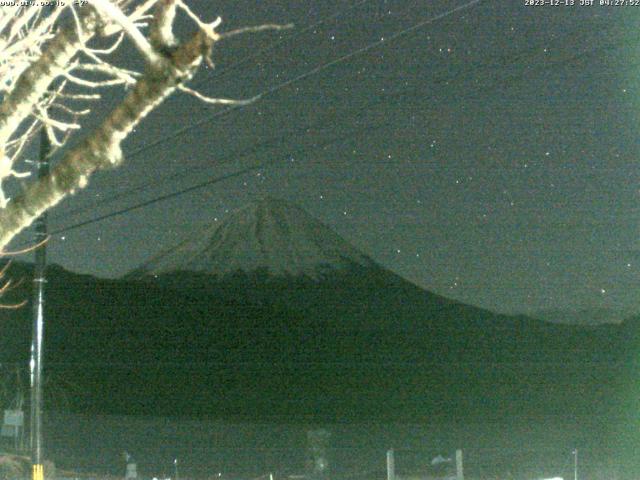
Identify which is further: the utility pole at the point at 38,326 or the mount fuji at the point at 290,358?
the mount fuji at the point at 290,358

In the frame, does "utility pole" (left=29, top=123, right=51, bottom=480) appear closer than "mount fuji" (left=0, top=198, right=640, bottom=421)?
Yes

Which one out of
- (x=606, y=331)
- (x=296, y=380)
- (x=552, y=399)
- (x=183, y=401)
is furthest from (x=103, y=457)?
(x=606, y=331)

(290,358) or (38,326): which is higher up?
(290,358)

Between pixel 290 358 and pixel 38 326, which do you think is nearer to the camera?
pixel 38 326

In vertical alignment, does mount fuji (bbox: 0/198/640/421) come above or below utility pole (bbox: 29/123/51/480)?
above

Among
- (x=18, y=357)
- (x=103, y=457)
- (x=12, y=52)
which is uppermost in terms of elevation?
(x=18, y=357)

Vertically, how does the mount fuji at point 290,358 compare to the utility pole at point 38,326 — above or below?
above

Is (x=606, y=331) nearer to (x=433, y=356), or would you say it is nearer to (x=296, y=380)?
(x=433, y=356)

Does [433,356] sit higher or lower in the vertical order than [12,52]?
higher
